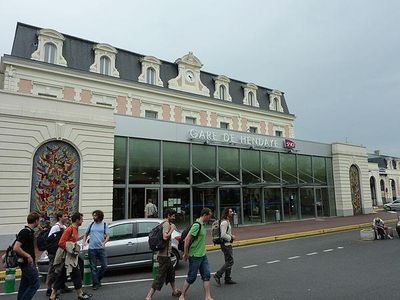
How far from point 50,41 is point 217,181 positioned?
1341 cm

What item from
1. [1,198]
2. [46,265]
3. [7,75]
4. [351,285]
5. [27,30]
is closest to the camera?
[351,285]

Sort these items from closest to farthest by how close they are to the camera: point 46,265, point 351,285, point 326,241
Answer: point 351,285, point 46,265, point 326,241

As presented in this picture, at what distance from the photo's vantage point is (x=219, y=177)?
20.1 metres

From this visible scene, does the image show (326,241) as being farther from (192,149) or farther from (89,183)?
(89,183)

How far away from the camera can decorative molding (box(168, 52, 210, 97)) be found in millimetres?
25547

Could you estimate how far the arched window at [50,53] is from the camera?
67.4 ft

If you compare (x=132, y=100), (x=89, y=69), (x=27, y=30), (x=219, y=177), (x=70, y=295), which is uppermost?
(x=27, y=30)

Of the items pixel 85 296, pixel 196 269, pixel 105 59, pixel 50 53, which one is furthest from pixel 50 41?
pixel 196 269

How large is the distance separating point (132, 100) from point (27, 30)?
7.53 metres

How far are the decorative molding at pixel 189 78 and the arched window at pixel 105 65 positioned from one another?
180 inches

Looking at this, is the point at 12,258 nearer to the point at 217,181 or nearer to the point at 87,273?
the point at 87,273

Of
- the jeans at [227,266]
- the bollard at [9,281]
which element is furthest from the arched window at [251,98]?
the bollard at [9,281]

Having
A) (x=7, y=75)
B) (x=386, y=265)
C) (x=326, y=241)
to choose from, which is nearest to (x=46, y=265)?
(x=386, y=265)

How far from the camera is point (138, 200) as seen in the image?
1689 cm
